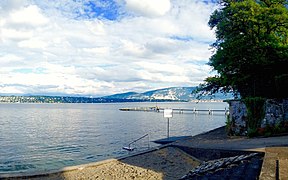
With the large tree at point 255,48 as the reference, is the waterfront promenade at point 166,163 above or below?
below

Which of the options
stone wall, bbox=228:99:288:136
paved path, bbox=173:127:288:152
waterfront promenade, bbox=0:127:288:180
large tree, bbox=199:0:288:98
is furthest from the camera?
large tree, bbox=199:0:288:98

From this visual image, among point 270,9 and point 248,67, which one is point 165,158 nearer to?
point 248,67

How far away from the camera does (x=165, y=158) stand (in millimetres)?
16766

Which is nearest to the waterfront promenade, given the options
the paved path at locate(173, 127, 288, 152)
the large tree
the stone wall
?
the paved path at locate(173, 127, 288, 152)

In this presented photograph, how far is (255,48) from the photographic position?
21672mm

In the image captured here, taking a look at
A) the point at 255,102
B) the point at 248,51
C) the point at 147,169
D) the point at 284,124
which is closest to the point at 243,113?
the point at 255,102

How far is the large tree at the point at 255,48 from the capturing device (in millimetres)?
20984

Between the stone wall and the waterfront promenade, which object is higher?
the stone wall

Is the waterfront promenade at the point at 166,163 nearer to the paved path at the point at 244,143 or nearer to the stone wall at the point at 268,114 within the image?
the paved path at the point at 244,143

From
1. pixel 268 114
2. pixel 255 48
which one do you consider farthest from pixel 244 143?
pixel 255 48

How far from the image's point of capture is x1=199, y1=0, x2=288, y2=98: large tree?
2098 cm

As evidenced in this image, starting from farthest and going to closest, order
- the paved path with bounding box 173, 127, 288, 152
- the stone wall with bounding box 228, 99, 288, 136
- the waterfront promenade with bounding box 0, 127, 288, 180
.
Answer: the stone wall with bounding box 228, 99, 288, 136, the paved path with bounding box 173, 127, 288, 152, the waterfront promenade with bounding box 0, 127, 288, 180

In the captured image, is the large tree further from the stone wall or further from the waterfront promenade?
the waterfront promenade

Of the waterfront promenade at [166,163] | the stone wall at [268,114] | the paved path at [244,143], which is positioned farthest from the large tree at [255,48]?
the waterfront promenade at [166,163]
